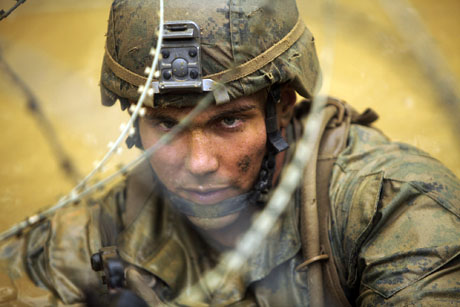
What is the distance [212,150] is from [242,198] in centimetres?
32

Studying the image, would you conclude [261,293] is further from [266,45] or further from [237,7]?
[237,7]

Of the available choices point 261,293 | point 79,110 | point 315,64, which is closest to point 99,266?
point 261,293

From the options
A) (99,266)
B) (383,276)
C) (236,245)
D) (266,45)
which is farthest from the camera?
(236,245)

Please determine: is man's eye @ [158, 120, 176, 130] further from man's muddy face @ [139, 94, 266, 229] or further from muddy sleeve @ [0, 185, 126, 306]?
muddy sleeve @ [0, 185, 126, 306]

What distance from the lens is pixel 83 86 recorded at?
15.5ft

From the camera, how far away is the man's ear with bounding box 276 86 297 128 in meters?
2.25

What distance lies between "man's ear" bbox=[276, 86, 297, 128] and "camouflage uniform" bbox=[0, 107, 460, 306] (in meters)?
0.32

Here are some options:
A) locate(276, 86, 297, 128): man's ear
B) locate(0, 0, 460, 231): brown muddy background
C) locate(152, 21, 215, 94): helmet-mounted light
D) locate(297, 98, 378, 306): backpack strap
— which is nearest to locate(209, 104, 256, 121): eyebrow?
locate(152, 21, 215, 94): helmet-mounted light

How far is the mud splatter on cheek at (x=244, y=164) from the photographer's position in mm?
2070

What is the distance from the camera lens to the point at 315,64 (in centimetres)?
226

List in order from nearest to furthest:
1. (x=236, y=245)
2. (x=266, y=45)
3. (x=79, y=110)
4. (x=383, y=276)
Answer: (x=383, y=276) < (x=266, y=45) < (x=236, y=245) < (x=79, y=110)

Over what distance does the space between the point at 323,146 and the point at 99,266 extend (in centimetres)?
112

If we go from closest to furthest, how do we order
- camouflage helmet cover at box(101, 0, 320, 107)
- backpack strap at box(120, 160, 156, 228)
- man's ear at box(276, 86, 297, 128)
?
camouflage helmet cover at box(101, 0, 320, 107)
man's ear at box(276, 86, 297, 128)
backpack strap at box(120, 160, 156, 228)

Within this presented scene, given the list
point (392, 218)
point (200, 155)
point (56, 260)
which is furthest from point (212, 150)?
point (56, 260)
